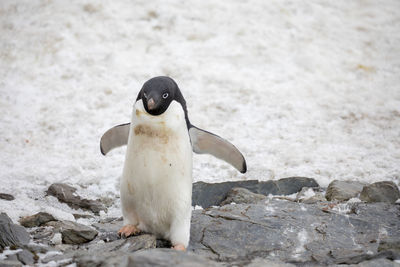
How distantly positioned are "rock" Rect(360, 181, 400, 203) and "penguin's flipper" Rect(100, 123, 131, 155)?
8.65 ft

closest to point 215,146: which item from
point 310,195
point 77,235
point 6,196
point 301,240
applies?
point 301,240

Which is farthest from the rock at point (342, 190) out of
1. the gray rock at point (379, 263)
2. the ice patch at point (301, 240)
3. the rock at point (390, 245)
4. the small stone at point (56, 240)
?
the small stone at point (56, 240)

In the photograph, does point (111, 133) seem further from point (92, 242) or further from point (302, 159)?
point (302, 159)

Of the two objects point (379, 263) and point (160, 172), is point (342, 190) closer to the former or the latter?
point (379, 263)

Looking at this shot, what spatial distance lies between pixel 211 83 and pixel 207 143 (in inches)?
179

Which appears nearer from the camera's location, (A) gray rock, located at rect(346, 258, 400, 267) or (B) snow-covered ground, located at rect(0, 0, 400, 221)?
(A) gray rock, located at rect(346, 258, 400, 267)

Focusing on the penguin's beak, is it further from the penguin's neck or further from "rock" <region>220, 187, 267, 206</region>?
"rock" <region>220, 187, 267, 206</region>

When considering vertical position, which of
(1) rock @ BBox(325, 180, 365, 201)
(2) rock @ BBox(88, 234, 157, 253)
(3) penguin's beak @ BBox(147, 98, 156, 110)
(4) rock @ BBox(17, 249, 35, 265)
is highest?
(3) penguin's beak @ BBox(147, 98, 156, 110)

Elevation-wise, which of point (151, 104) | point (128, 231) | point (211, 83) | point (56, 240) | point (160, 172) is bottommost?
point (56, 240)

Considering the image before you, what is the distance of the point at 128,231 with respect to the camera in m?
3.45

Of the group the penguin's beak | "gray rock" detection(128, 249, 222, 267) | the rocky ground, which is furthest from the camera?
the penguin's beak

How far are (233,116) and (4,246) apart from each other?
4.73 m

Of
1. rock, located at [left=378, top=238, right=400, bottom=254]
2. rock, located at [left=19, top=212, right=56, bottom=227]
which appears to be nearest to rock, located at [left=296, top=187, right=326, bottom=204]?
rock, located at [left=378, top=238, right=400, bottom=254]

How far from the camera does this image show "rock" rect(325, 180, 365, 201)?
186 inches
